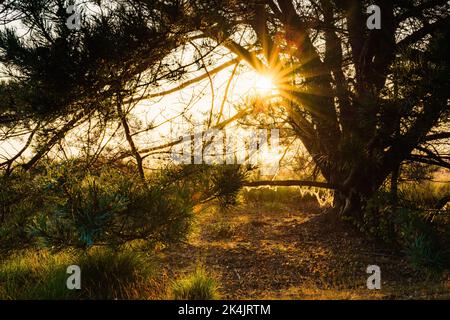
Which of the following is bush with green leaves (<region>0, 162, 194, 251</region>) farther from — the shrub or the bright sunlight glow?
the bright sunlight glow

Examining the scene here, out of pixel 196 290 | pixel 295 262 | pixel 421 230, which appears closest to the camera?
pixel 421 230

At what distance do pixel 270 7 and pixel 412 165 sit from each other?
2753 mm

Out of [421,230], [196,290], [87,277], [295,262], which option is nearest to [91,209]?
[421,230]

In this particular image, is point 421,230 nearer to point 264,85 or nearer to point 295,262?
point 264,85

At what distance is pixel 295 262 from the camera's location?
203 inches

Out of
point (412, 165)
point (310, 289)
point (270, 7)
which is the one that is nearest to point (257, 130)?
point (270, 7)

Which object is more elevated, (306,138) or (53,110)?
(53,110)

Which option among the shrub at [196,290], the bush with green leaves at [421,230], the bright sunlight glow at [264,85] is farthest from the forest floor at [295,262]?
the bright sunlight glow at [264,85]

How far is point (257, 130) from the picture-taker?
15.7 ft

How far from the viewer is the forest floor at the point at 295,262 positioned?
12.7 ft

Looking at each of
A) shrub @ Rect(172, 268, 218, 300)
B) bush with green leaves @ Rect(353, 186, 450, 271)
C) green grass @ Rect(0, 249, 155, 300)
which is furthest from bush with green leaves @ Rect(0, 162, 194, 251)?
bush with green leaves @ Rect(353, 186, 450, 271)
